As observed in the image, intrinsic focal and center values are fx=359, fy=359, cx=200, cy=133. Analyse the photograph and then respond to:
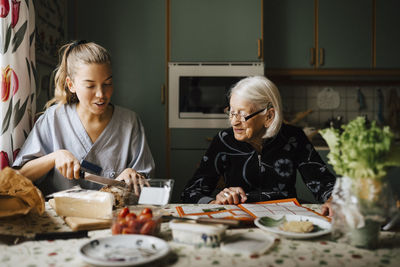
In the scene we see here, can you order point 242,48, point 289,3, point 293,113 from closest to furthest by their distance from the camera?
point 242,48 < point 289,3 < point 293,113

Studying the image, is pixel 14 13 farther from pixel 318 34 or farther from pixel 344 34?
pixel 344 34

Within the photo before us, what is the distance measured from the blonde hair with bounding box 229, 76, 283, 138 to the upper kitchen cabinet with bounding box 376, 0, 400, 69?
→ 1896mm

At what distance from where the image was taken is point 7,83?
1.57 metres

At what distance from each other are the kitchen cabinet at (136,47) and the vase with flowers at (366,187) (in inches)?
81.6

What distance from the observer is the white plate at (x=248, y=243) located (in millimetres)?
806

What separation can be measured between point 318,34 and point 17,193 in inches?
106

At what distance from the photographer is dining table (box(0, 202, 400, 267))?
755 millimetres

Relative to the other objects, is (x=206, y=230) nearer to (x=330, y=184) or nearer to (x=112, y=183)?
(x=112, y=183)

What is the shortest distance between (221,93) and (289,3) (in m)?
1.00

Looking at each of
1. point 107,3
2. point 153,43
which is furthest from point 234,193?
point 107,3

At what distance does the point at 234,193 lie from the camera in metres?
1.29

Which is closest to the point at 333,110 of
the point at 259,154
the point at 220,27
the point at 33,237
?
the point at 220,27

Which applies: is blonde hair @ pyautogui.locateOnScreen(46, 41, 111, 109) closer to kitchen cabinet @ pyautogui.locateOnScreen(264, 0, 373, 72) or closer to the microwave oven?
the microwave oven

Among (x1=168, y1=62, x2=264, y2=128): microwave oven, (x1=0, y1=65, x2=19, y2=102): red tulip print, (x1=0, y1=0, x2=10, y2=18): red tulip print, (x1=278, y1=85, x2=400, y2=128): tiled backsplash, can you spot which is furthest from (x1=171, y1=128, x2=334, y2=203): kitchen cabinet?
(x1=0, y1=0, x2=10, y2=18): red tulip print
